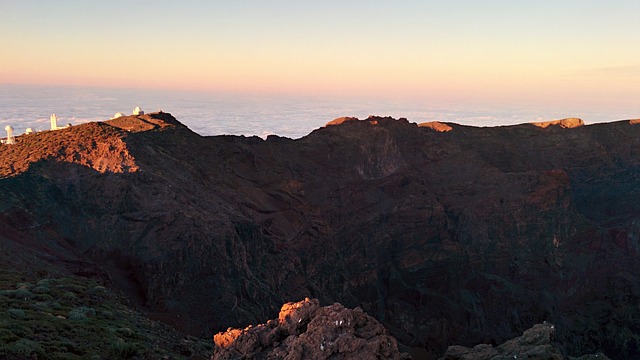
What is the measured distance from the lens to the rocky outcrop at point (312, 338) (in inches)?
509

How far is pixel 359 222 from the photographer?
56.7 meters

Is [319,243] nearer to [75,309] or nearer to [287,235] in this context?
[287,235]

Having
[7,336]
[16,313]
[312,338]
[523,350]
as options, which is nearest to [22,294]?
[16,313]

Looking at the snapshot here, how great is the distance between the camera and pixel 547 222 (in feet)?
220

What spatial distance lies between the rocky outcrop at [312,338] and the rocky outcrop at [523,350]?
18.3 feet

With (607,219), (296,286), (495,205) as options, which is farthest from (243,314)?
(607,219)

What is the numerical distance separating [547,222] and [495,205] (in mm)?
8085

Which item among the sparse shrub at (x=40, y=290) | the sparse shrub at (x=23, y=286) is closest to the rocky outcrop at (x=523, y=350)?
the sparse shrub at (x=40, y=290)

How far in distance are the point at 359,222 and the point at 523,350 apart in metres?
A: 38.4

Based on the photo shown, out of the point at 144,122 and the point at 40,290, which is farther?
the point at 144,122

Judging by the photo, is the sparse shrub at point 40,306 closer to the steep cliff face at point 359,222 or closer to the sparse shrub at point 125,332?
the sparse shrub at point 125,332

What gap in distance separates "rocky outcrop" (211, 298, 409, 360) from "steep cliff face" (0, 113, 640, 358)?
1845cm

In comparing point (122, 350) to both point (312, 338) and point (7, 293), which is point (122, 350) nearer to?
point (312, 338)

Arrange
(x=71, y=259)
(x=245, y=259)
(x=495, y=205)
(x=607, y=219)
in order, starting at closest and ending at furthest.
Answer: (x=71, y=259) → (x=245, y=259) → (x=495, y=205) → (x=607, y=219)
